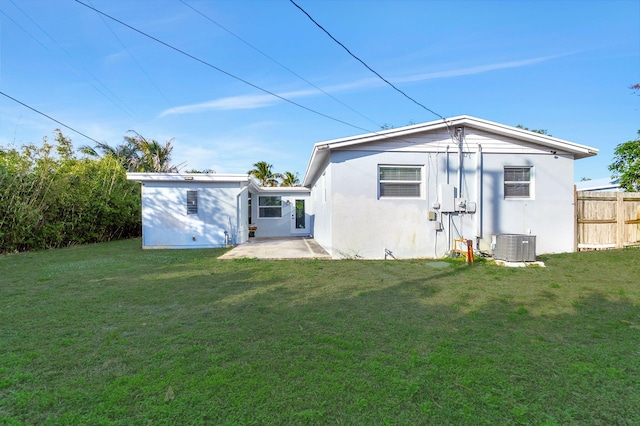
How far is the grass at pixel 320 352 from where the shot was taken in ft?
6.74

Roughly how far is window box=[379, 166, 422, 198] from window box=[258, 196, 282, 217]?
28.8ft

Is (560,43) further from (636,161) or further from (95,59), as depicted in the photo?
(95,59)

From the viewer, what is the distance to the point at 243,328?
137 inches

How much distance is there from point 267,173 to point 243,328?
2815cm

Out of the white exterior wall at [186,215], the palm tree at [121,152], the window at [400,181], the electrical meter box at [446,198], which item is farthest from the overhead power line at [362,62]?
the palm tree at [121,152]

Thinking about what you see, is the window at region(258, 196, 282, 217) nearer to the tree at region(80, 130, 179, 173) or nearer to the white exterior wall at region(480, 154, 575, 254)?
the white exterior wall at region(480, 154, 575, 254)

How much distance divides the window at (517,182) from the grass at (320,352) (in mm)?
3557

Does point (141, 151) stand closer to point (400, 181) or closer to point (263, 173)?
point (263, 173)

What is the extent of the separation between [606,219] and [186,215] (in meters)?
13.6

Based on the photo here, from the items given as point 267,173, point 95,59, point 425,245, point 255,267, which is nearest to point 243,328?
point 255,267

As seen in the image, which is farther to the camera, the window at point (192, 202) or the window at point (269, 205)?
the window at point (269, 205)

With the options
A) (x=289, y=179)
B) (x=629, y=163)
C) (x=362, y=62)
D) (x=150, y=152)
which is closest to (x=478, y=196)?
(x=362, y=62)

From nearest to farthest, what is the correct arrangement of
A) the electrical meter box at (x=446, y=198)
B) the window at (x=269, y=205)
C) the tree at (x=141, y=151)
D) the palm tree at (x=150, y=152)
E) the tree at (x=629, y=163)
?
the electrical meter box at (x=446, y=198) < the tree at (x=629, y=163) < the window at (x=269, y=205) < the tree at (x=141, y=151) < the palm tree at (x=150, y=152)

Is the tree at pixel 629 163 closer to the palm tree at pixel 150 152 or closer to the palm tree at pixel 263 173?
the palm tree at pixel 263 173
